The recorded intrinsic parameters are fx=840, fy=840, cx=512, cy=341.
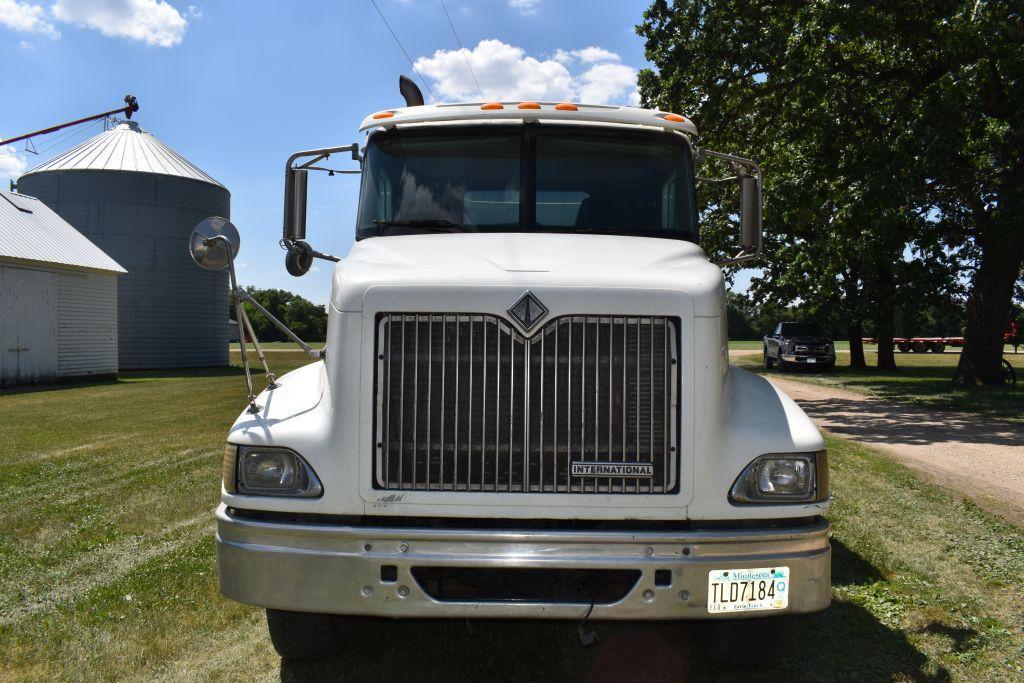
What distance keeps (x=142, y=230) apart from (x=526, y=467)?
118 feet

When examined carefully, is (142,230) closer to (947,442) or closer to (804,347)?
(804,347)

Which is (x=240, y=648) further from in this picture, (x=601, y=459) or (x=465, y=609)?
(x=601, y=459)

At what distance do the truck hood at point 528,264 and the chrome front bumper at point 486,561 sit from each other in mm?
947

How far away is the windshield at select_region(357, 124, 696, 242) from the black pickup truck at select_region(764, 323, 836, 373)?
89.8ft

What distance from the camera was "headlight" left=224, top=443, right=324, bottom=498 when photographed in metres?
3.46

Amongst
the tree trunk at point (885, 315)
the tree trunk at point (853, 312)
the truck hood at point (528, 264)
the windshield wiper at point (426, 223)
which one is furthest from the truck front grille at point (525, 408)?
the tree trunk at point (853, 312)

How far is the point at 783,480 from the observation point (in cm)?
346

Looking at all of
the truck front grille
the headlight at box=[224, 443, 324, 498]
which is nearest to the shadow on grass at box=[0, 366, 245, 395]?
the headlight at box=[224, 443, 324, 498]

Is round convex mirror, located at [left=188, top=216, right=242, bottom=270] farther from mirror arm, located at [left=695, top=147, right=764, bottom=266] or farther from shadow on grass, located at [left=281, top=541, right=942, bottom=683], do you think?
mirror arm, located at [left=695, top=147, right=764, bottom=266]

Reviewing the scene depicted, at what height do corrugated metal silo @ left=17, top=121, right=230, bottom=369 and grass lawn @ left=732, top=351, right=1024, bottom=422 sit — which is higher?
corrugated metal silo @ left=17, top=121, right=230, bottom=369

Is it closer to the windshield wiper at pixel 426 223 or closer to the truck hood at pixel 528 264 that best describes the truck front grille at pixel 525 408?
the truck hood at pixel 528 264

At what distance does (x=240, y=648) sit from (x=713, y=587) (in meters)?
2.45

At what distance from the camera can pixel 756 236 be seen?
5.16 meters

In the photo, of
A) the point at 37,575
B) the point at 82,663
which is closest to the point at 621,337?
the point at 82,663
